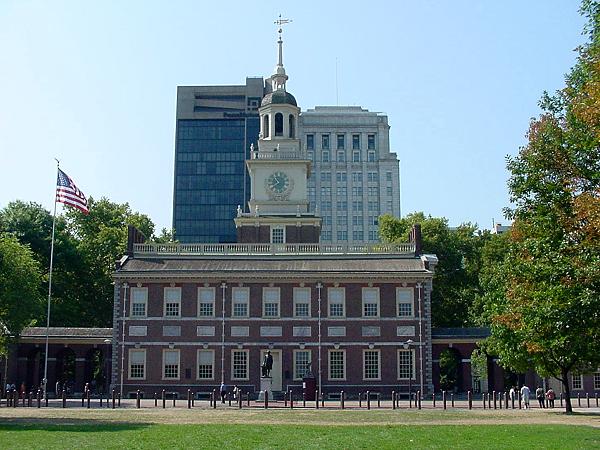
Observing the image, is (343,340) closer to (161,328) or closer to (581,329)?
(161,328)

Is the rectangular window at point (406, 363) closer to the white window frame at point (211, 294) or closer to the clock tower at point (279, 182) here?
the clock tower at point (279, 182)

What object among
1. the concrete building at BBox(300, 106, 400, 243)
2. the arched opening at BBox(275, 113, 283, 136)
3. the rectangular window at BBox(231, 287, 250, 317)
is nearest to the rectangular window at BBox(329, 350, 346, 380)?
the rectangular window at BBox(231, 287, 250, 317)

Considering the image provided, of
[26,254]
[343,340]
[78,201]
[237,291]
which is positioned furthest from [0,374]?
[343,340]

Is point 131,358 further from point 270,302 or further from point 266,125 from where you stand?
point 266,125

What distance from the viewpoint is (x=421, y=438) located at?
23.0 meters

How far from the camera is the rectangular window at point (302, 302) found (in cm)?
5231

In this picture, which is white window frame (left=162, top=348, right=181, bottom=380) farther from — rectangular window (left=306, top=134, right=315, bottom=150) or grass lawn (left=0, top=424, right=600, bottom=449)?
rectangular window (left=306, top=134, right=315, bottom=150)

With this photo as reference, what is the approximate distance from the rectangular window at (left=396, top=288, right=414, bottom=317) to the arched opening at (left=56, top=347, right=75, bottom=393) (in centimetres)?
2077

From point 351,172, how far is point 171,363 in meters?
117

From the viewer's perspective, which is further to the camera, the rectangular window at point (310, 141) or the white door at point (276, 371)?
the rectangular window at point (310, 141)

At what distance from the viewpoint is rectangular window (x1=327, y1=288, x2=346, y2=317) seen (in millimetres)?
52344

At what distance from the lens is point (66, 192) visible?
5031 centimetres

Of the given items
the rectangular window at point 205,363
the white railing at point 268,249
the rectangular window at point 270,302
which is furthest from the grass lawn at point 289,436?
the white railing at point 268,249

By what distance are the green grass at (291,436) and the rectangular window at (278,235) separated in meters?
32.1
